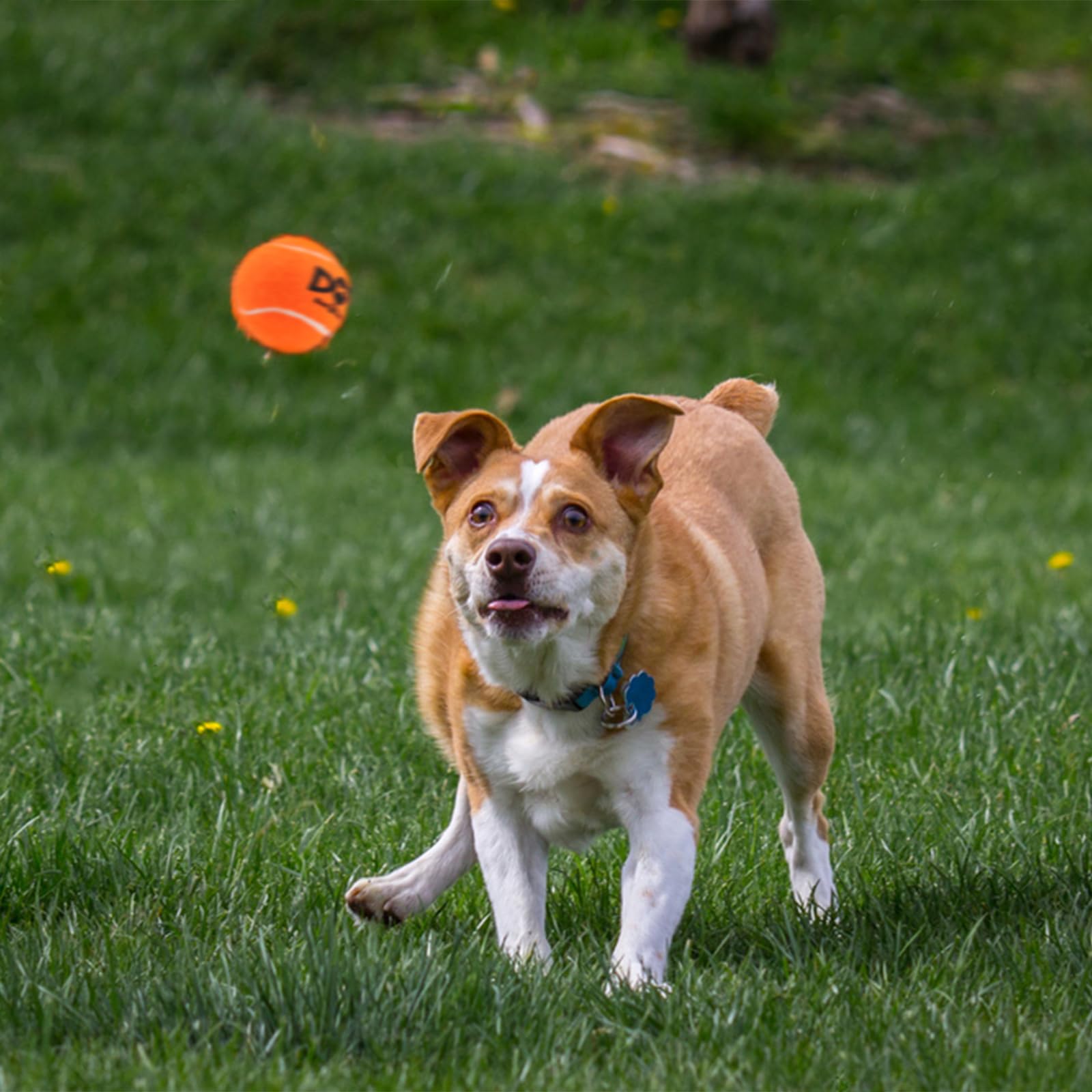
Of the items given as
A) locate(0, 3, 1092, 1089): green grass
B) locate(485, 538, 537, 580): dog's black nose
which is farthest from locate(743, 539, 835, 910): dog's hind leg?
locate(485, 538, 537, 580): dog's black nose

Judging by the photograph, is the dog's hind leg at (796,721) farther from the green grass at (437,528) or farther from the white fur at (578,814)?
the white fur at (578,814)

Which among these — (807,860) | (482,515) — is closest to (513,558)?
(482,515)

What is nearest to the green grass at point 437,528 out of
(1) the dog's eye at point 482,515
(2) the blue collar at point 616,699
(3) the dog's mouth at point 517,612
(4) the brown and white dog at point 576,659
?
(4) the brown and white dog at point 576,659

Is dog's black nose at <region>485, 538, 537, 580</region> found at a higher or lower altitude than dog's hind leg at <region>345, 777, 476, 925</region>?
higher

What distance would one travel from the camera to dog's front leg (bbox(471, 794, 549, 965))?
11.6 ft

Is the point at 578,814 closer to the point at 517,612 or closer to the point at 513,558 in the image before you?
the point at 517,612

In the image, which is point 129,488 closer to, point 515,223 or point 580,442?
point 515,223

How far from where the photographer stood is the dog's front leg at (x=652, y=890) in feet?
10.9

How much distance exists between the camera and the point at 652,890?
3393mm

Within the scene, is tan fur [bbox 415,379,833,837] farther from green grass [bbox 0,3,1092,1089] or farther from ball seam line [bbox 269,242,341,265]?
ball seam line [bbox 269,242,341,265]

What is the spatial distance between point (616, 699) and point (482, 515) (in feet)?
1.51

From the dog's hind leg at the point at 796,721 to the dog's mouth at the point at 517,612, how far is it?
0.90m

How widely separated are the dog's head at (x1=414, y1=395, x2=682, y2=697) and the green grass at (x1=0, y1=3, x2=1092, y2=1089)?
661 millimetres

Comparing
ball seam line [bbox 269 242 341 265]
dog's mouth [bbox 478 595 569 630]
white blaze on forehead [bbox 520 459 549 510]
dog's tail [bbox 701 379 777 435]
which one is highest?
white blaze on forehead [bbox 520 459 549 510]
